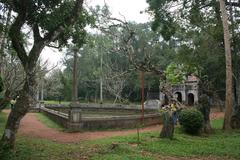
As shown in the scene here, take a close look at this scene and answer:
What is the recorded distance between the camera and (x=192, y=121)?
1644cm

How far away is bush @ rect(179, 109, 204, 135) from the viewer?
1642 cm

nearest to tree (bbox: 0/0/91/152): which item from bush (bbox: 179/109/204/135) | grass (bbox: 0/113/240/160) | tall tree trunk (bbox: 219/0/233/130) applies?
grass (bbox: 0/113/240/160)

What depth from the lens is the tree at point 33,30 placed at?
10250mm

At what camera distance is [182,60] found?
23.8 metres

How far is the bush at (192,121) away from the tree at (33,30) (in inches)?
299

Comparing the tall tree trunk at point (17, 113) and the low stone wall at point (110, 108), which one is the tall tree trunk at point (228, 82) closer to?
the tall tree trunk at point (17, 113)

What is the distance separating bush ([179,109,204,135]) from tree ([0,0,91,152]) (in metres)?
7.60

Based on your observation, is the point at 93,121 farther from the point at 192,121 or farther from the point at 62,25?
the point at 62,25

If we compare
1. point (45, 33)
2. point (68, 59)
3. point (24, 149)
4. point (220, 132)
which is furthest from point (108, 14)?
point (68, 59)

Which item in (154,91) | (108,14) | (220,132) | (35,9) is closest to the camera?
(35,9)

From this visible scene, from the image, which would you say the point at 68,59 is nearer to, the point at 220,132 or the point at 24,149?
the point at 220,132

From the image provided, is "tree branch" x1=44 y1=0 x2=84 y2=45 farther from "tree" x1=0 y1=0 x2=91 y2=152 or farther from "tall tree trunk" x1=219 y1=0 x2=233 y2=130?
"tall tree trunk" x1=219 y1=0 x2=233 y2=130

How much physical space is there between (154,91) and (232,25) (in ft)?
109

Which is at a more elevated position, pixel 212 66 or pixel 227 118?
pixel 212 66
